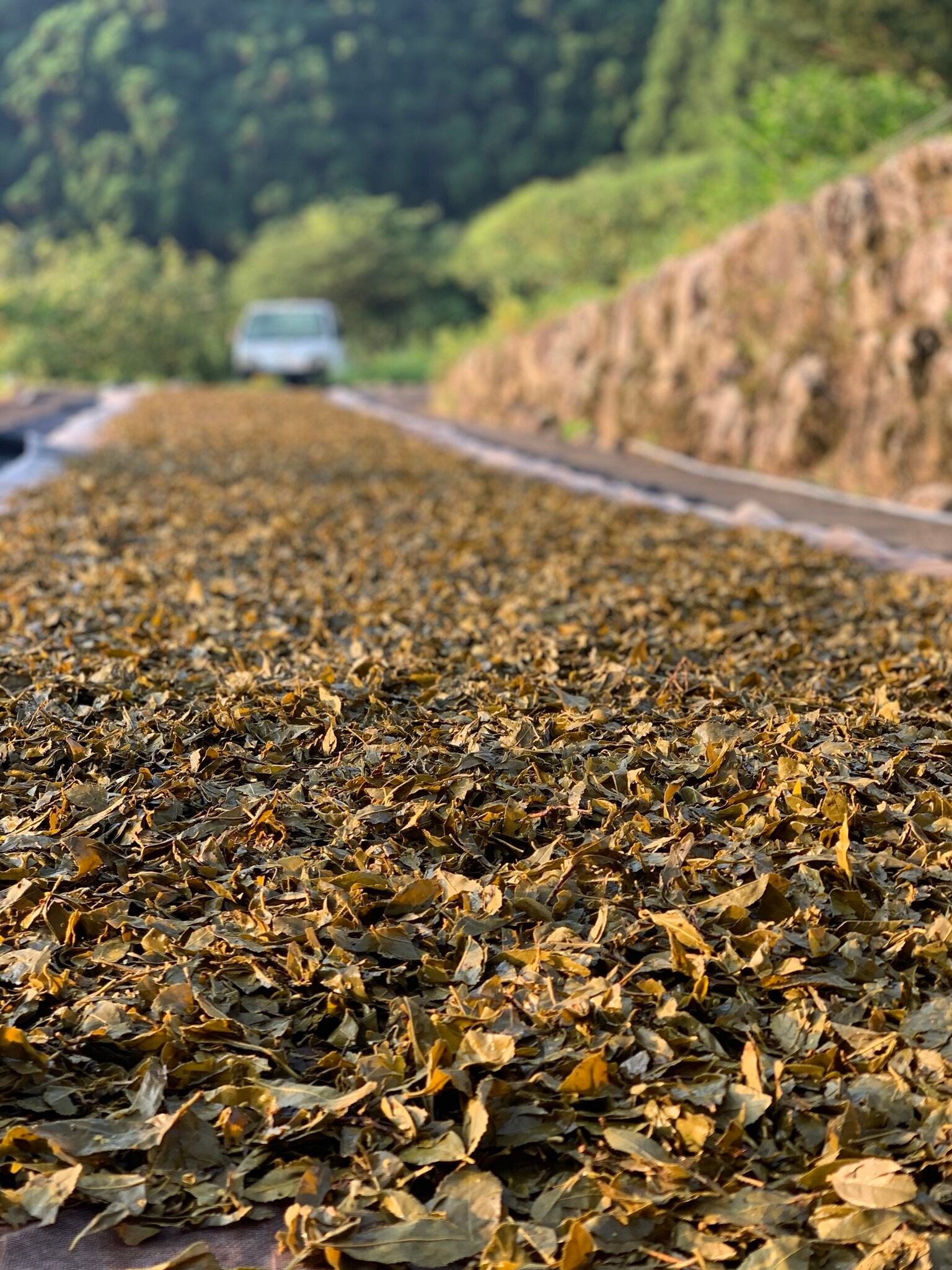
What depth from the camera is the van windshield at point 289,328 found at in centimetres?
2078

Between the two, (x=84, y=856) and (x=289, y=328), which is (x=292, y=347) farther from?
(x=84, y=856)

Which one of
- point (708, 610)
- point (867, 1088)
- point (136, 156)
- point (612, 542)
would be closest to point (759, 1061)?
point (867, 1088)

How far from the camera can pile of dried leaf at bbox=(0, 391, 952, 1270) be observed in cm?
152

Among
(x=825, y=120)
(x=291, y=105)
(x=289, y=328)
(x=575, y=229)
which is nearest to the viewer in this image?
(x=825, y=120)

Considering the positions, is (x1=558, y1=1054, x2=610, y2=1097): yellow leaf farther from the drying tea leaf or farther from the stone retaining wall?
the stone retaining wall

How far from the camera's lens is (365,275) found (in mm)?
29000

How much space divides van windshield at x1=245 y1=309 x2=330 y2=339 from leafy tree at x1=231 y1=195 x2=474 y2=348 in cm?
812

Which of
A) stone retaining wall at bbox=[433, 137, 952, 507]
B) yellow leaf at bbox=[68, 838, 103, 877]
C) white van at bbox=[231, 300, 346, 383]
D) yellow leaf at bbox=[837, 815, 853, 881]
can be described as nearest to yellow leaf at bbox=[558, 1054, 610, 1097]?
yellow leaf at bbox=[837, 815, 853, 881]

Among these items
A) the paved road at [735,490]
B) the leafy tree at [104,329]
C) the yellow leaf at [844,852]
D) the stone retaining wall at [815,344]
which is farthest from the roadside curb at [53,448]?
the leafy tree at [104,329]

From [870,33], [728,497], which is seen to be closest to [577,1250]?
[728,497]

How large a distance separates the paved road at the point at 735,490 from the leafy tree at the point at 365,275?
57.3 feet

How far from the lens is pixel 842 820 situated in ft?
7.53

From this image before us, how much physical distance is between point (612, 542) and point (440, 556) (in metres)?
0.84

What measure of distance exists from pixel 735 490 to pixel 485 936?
6.50m
